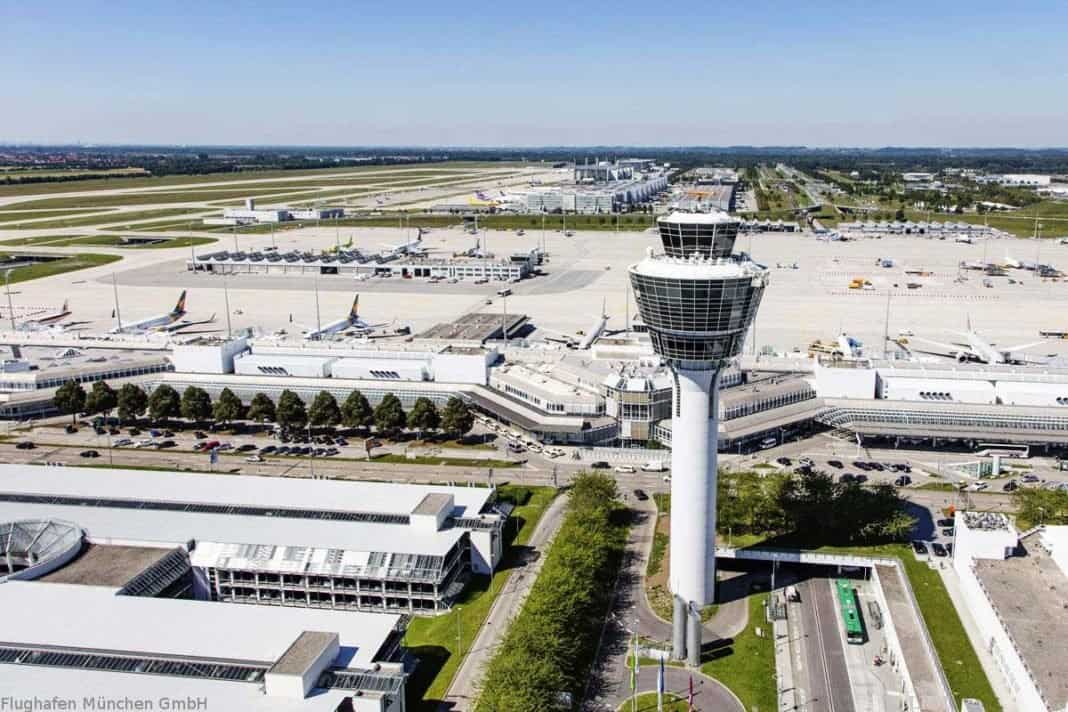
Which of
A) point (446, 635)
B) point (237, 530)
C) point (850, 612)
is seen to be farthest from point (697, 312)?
point (237, 530)

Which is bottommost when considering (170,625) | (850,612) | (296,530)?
(850,612)

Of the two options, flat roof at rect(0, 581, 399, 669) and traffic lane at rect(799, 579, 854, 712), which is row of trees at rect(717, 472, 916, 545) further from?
flat roof at rect(0, 581, 399, 669)

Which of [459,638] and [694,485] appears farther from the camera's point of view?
[694,485]

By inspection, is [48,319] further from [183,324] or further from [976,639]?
[976,639]

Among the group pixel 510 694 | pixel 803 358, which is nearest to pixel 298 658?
pixel 510 694

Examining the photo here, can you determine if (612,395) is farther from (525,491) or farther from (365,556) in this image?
(365,556)

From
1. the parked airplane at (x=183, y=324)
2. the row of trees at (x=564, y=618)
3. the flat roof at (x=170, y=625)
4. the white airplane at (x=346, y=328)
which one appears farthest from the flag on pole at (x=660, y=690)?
the parked airplane at (x=183, y=324)
